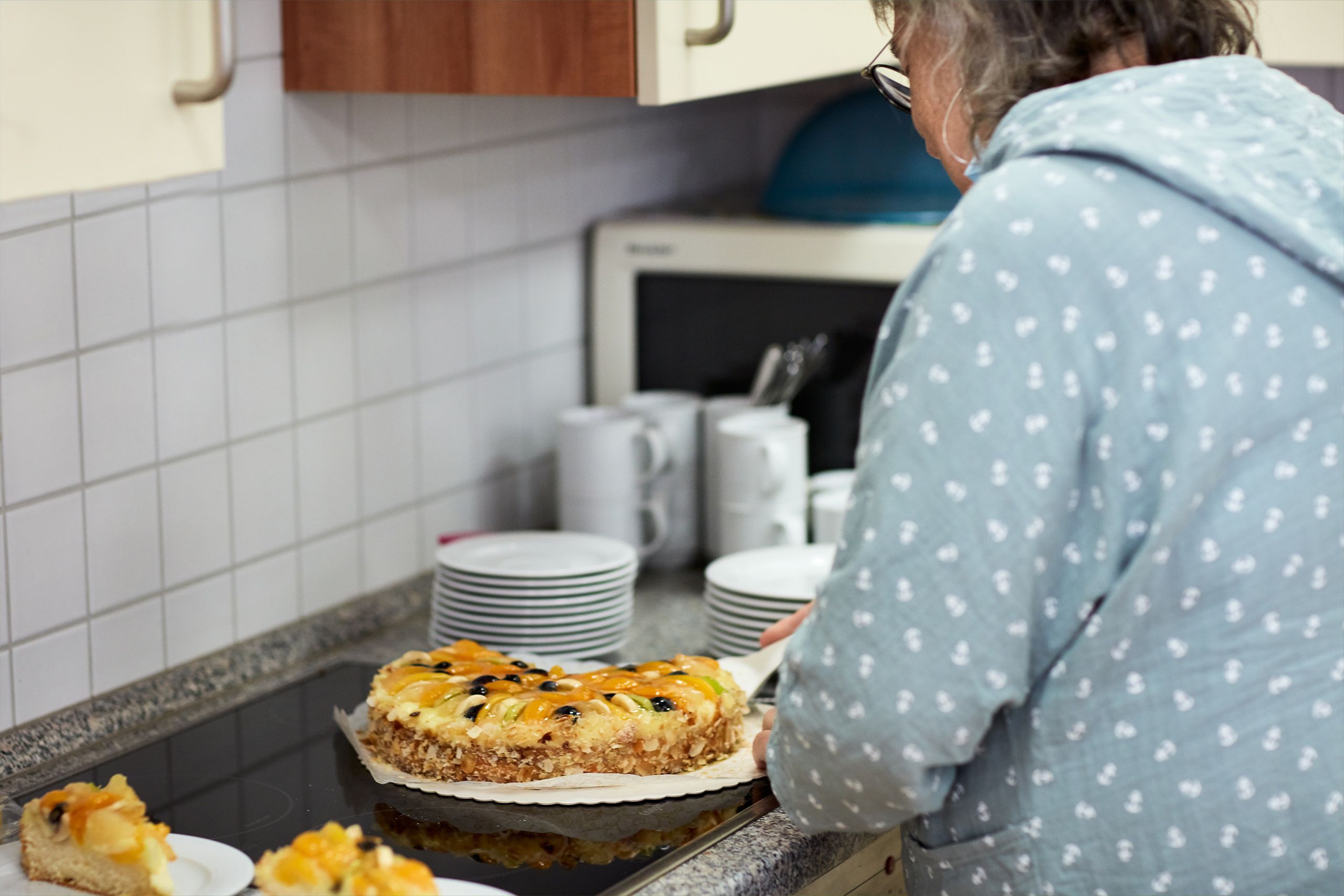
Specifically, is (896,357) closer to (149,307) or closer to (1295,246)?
(1295,246)

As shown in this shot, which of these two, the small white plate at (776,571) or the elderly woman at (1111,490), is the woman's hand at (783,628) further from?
the elderly woman at (1111,490)

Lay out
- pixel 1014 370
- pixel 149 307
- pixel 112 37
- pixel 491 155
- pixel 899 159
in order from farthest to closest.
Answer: pixel 899 159 → pixel 491 155 → pixel 149 307 → pixel 112 37 → pixel 1014 370

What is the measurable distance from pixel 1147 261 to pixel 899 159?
1320 millimetres

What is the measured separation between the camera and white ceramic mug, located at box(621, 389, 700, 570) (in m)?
1.93

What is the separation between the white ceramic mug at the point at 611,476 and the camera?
6.11 feet

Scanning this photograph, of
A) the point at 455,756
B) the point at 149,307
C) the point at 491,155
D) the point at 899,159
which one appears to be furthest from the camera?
the point at 899,159

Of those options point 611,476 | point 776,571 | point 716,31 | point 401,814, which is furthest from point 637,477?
point 401,814

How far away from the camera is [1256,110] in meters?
0.89

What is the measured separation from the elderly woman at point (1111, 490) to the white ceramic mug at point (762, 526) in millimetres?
912

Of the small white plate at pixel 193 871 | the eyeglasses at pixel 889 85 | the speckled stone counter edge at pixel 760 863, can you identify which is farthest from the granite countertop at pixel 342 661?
the eyeglasses at pixel 889 85

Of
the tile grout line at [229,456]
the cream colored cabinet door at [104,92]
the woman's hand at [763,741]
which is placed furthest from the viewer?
the tile grout line at [229,456]

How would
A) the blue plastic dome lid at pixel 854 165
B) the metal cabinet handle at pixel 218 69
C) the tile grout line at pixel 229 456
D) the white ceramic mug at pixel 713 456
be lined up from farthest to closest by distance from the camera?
1. the blue plastic dome lid at pixel 854 165
2. the white ceramic mug at pixel 713 456
3. the tile grout line at pixel 229 456
4. the metal cabinet handle at pixel 218 69

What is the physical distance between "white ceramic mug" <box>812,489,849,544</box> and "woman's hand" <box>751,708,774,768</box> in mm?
570

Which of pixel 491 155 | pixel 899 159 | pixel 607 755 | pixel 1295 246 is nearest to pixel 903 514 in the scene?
pixel 1295 246
